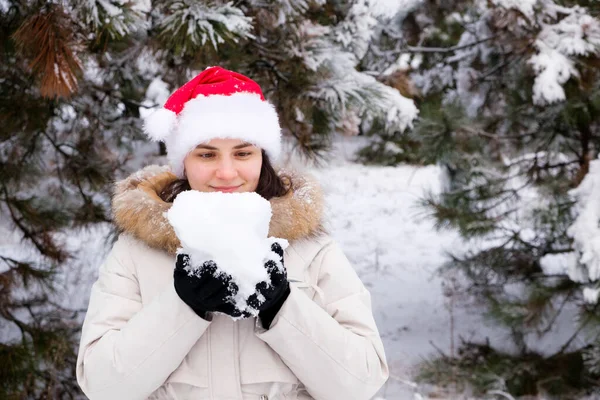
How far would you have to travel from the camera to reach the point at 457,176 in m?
5.21

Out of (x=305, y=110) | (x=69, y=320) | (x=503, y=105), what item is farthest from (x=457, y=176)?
(x=69, y=320)

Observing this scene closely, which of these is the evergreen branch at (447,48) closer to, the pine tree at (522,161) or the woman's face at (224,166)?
the pine tree at (522,161)

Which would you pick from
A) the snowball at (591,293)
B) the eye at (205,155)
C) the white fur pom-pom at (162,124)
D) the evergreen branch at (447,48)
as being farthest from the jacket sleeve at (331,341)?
the evergreen branch at (447,48)

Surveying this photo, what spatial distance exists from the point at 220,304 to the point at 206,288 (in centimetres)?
5

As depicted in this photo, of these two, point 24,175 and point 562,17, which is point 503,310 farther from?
point 24,175

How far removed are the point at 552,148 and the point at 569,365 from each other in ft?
4.95

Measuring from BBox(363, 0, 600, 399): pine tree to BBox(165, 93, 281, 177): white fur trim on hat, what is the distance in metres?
2.24

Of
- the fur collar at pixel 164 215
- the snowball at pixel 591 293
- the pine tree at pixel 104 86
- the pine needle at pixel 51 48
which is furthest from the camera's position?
the snowball at pixel 591 293

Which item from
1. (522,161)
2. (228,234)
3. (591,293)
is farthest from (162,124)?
(522,161)

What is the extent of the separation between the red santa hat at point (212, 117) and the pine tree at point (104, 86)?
537mm

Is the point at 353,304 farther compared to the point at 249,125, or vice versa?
the point at 249,125

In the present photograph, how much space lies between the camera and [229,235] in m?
1.24

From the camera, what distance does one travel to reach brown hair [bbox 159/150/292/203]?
1.79 metres

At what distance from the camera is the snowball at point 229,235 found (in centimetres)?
124
